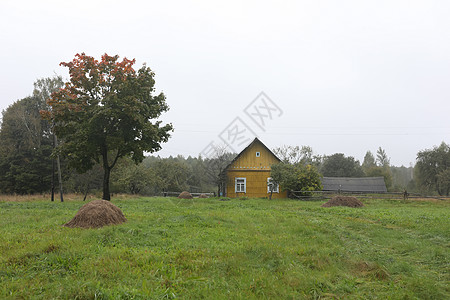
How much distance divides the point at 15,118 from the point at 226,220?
38718mm

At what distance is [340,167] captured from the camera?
61.7m

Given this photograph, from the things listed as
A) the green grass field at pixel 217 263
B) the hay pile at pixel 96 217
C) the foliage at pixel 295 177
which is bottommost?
the green grass field at pixel 217 263

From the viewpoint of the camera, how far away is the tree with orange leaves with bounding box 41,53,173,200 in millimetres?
19375

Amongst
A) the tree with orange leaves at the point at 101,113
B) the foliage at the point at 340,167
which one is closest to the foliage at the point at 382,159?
the foliage at the point at 340,167

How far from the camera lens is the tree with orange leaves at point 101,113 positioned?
19375 millimetres

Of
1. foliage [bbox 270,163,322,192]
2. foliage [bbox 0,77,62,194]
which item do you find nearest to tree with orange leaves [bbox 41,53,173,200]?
foliage [bbox 270,163,322,192]

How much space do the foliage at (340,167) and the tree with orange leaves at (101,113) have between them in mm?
49846

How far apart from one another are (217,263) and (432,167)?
62.2 m

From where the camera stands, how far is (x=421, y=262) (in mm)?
6355

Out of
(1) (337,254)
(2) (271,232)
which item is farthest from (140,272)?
(2) (271,232)

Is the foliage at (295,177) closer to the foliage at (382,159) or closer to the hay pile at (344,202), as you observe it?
the hay pile at (344,202)

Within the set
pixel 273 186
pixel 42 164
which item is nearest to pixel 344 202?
pixel 273 186

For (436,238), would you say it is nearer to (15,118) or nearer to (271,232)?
(271,232)

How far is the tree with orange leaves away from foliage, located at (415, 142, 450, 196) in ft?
179
